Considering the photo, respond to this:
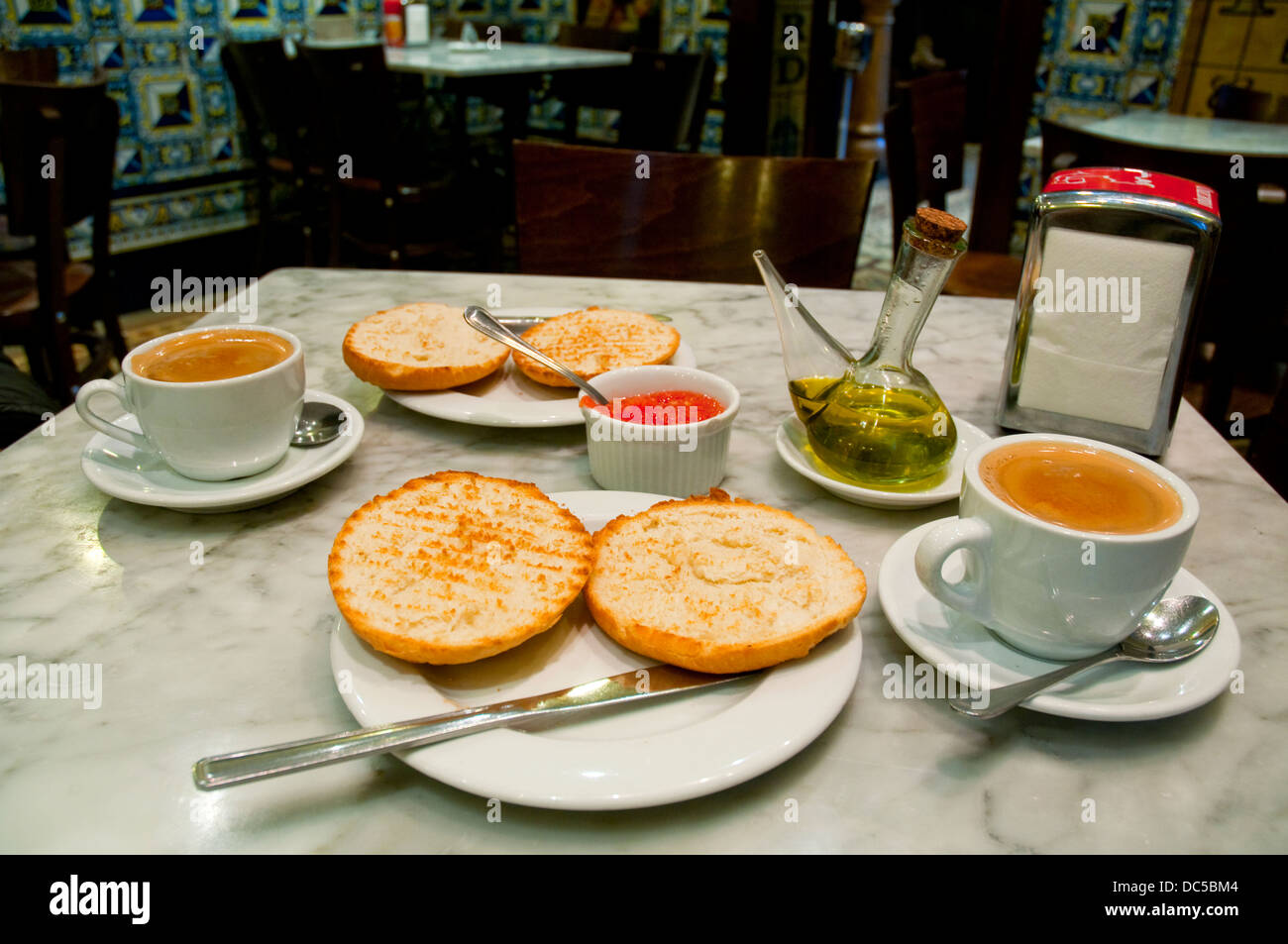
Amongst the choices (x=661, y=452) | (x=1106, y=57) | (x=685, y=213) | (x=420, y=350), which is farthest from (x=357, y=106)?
(x=1106, y=57)

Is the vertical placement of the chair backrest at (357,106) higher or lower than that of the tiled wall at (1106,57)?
lower

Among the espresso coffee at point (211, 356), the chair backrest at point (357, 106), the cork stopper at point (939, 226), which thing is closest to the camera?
the cork stopper at point (939, 226)

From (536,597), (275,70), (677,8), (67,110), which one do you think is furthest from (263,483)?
(677,8)

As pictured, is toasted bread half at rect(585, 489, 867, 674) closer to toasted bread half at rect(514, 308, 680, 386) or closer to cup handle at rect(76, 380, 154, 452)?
toasted bread half at rect(514, 308, 680, 386)

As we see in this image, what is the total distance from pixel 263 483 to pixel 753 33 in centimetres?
457

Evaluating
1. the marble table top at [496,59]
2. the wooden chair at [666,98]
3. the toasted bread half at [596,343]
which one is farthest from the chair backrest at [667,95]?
the toasted bread half at [596,343]

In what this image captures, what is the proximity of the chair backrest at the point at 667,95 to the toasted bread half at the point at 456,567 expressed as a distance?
321cm

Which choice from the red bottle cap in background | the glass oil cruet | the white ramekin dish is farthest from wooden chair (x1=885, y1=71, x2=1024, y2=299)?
the white ramekin dish

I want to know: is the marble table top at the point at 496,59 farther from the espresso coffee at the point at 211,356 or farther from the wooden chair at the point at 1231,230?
the espresso coffee at the point at 211,356

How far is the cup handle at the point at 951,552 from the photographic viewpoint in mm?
691

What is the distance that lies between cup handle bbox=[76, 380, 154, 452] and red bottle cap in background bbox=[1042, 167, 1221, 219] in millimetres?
1068

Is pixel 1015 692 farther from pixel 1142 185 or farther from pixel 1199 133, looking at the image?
pixel 1199 133
